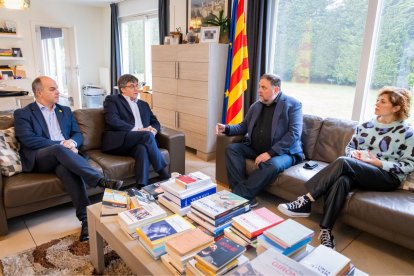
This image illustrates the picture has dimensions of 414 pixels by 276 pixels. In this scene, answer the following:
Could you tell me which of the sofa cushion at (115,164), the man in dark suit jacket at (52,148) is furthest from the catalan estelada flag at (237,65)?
the man in dark suit jacket at (52,148)

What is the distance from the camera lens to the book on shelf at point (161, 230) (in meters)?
1.30

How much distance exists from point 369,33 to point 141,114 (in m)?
2.29

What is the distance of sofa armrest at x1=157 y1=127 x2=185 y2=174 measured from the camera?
2797 mm

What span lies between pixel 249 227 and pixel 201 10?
360 centimetres

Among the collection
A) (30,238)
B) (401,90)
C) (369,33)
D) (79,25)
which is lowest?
(30,238)

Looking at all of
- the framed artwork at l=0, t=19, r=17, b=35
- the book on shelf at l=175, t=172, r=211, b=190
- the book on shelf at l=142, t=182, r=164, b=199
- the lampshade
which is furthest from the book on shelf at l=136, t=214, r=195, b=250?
the framed artwork at l=0, t=19, r=17, b=35

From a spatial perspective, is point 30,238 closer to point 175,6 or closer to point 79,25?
point 175,6

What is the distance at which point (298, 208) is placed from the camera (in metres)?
2.16

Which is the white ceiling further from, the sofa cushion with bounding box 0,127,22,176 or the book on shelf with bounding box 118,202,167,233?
the book on shelf with bounding box 118,202,167,233

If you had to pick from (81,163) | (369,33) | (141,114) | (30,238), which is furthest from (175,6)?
(30,238)

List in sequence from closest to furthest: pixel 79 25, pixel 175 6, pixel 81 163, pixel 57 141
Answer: pixel 81 163
pixel 57 141
pixel 175 6
pixel 79 25

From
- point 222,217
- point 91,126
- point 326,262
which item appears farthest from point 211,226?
point 91,126

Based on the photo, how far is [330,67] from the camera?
307 cm

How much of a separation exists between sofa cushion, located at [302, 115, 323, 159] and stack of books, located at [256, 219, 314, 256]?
60.2 inches
